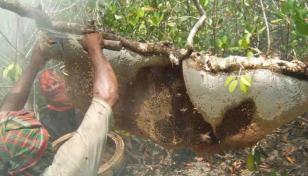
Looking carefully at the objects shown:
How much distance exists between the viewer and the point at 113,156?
285cm

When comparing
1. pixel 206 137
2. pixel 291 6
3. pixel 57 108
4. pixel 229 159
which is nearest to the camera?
pixel 291 6

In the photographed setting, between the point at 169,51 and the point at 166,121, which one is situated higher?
the point at 169,51

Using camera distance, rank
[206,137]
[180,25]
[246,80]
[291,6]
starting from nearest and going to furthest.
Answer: [246,80], [291,6], [206,137], [180,25]

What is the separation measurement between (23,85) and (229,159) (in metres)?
2.16

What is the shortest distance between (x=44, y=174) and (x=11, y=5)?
699mm

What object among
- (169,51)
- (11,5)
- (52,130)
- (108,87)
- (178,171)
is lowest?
(178,171)

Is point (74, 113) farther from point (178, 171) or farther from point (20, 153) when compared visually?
point (20, 153)

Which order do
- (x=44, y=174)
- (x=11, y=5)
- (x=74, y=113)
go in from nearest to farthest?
(x=11, y=5) → (x=44, y=174) → (x=74, y=113)

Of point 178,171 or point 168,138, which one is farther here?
point 178,171

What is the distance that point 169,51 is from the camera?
49.9 inches

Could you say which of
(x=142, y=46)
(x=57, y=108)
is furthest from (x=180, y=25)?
(x=57, y=108)

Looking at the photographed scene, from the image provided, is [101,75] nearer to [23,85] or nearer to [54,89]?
[23,85]

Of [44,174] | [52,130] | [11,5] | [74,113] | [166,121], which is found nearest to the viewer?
[11,5]

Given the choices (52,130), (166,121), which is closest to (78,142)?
(166,121)
